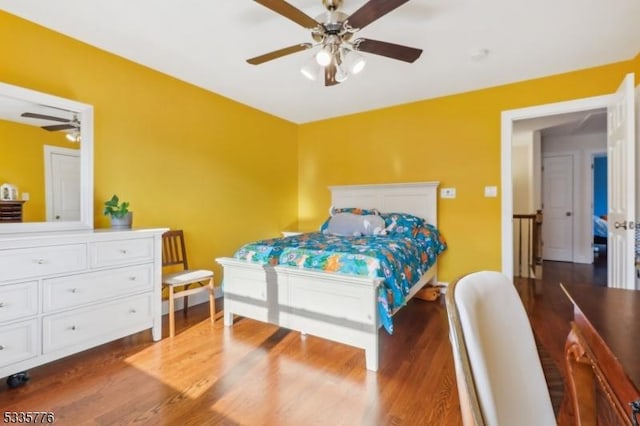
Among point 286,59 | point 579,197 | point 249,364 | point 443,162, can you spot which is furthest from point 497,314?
point 579,197

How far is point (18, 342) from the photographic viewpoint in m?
1.80

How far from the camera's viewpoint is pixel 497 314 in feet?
2.57

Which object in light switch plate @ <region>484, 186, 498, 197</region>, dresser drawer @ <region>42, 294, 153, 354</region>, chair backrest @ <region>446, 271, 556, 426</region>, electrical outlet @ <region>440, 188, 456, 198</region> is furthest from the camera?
electrical outlet @ <region>440, 188, 456, 198</region>

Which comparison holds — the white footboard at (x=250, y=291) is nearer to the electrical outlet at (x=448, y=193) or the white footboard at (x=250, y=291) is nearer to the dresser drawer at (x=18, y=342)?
the dresser drawer at (x=18, y=342)

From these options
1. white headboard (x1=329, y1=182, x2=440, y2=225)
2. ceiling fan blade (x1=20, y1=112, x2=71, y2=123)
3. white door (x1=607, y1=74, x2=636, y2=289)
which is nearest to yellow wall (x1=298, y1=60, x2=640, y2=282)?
white headboard (x1=329, y1=182, x2=440, y2=225)

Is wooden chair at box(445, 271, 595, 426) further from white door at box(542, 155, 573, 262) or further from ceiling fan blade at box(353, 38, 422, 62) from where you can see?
white door at box(542, 155, 573, 262)

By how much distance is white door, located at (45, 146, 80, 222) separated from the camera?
2.29 m

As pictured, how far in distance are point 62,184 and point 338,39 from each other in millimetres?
2280

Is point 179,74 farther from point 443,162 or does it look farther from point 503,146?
point 503,146

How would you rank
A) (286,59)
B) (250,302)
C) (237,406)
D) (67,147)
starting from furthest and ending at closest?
(286,59) < (250,302) < (67,147) < (237,406)

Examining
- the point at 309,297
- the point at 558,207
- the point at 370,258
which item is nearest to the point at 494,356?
the point at 370,258

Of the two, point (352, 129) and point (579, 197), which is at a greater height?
point (352, 129)

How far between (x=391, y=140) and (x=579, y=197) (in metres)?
3.92

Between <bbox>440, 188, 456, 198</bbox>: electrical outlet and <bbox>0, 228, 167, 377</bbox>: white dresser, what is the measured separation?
10.1ft
